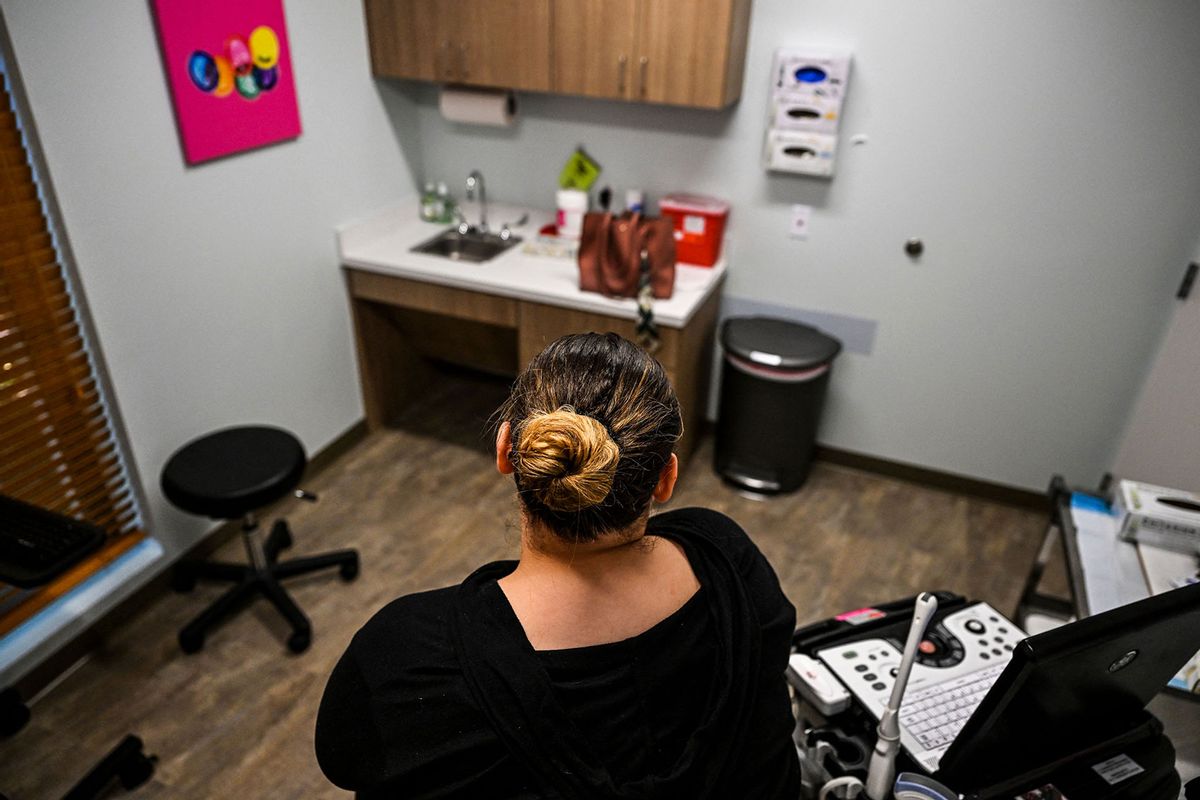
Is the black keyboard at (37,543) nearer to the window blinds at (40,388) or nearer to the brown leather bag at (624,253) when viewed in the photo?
the window blinds at (40,388)

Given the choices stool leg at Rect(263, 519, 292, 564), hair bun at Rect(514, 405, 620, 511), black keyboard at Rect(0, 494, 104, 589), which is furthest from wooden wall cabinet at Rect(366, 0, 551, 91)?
hair bun at Rect(514, 405, 620, 511)

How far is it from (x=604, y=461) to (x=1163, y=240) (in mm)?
2415

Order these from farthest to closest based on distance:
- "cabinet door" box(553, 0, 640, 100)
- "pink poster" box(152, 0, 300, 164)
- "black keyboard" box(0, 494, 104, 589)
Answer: "cabinet door" box(553, 0, 640, 100), "pink poster" box(152, 0, 300, 164), "black keyboard" box(0, 494, 104, 589)

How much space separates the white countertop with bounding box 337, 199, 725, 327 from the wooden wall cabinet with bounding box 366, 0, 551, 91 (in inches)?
23.4

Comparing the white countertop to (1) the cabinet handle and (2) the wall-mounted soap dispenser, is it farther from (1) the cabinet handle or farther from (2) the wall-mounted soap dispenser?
(1) the cabinet handle

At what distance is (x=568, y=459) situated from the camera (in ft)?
3.17

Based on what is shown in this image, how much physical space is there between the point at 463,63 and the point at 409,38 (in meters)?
0.23

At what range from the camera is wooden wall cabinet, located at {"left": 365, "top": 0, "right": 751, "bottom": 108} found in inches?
101

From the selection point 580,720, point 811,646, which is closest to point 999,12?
point 811,646

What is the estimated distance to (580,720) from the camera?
3.19 ft

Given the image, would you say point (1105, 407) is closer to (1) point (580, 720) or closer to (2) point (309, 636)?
(1) point (580, 720)

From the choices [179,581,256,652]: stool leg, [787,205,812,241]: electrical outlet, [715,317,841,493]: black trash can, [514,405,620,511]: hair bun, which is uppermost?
[514,405,620,511]: hair bun

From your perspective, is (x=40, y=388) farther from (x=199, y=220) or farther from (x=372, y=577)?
(x=372, y=577)

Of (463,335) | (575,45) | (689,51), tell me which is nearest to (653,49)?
(689,51)
